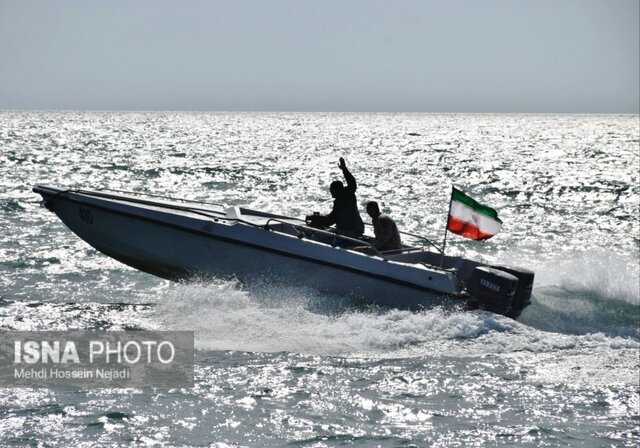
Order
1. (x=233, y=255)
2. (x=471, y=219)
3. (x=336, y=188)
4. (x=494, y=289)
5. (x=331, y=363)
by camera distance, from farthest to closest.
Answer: (x=336, y=188), (x=233, y=255), (x=471, y=219), (x=494, y=289), (x=331, y=363)

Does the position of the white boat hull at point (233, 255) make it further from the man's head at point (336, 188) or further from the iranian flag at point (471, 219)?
the man's head at point (336, 188)

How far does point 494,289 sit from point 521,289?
0.68m

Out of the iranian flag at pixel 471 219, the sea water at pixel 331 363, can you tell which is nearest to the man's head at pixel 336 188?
the sea water at pixel 331 363

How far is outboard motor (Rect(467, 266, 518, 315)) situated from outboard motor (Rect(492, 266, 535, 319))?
0.80 feet

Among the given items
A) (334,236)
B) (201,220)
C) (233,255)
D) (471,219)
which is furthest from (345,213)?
(201,220)

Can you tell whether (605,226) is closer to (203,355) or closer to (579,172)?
(203,355)

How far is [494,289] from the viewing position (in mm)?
11930

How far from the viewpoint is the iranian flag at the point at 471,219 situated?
40.0 ft

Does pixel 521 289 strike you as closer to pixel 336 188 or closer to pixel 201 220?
pixel 336 188

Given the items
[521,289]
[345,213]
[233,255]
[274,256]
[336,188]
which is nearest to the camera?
[521,289]

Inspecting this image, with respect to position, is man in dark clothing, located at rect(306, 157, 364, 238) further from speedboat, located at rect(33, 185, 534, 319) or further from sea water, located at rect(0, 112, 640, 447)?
sea water, located at rect(0, 112, 640, 447)

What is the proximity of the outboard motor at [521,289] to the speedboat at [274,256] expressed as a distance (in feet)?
0.05

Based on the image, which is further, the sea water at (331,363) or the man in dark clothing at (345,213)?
the man in dark clothing at (345,213)

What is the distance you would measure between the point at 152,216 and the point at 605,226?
1969 centimetres
